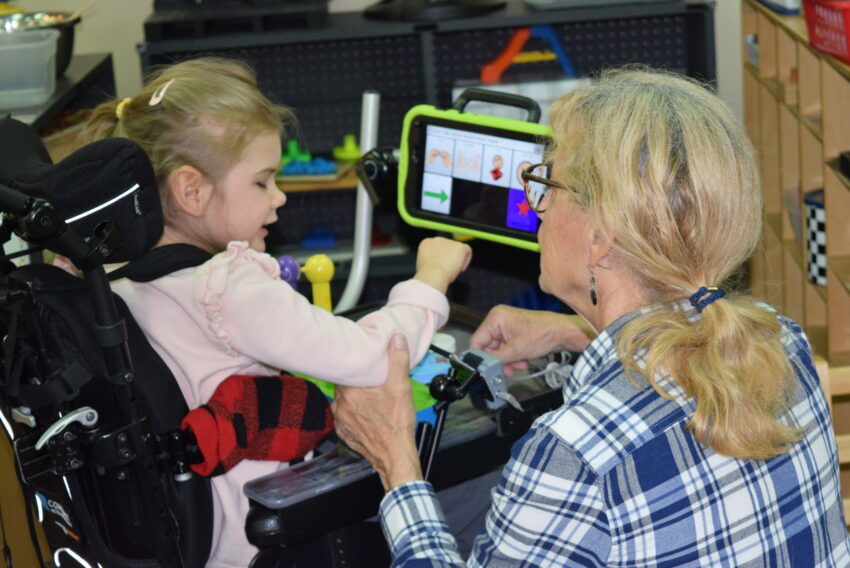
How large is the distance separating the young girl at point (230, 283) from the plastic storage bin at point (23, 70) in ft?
3.30

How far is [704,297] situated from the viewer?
47.1 inches

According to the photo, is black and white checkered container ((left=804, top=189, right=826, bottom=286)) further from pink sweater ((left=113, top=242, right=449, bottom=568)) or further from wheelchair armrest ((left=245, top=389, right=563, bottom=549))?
pink sweater ((left=113, top=242, right=449, bottom=568))

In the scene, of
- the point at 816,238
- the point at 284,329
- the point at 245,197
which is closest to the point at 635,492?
the point at 284,329

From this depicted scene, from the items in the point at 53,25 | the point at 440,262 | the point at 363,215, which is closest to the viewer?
the point at 440,262

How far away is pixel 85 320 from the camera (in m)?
1.36

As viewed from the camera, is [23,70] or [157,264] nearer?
[157,264]

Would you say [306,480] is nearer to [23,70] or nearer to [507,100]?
[507,100]

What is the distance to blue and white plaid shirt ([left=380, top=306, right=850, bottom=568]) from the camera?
1.12 metres

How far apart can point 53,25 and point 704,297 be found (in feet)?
7.12

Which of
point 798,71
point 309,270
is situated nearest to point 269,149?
point 309,270

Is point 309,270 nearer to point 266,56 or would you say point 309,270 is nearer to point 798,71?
point 798,71

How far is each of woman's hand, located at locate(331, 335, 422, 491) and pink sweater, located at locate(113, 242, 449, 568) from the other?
21mm

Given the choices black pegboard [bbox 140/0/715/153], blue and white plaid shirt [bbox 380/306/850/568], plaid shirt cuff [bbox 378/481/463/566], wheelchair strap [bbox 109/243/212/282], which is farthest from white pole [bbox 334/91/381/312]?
black pegboard [bbox 140/0/715/153]

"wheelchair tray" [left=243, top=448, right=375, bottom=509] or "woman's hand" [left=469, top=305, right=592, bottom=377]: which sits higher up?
"woman's hand" [left=469, top=305, right=592, bottom=377]
